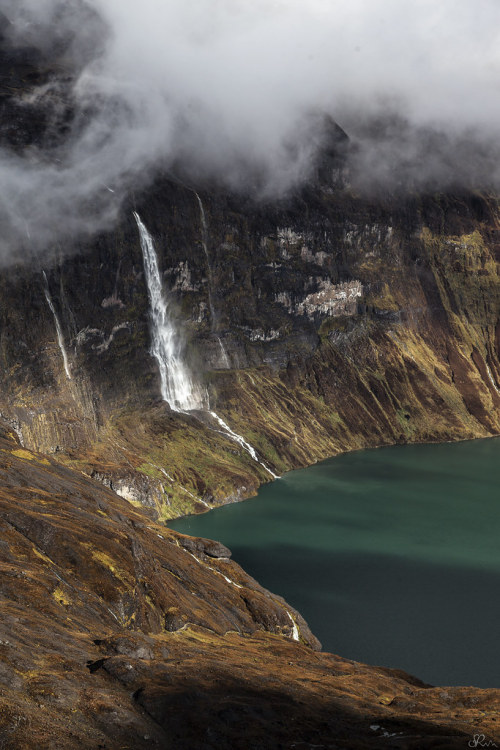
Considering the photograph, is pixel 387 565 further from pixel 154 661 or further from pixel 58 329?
pixel 58 329

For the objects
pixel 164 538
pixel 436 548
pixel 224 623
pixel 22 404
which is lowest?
pixel 436 548

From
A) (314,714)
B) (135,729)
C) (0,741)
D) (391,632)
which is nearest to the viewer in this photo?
(0,741)

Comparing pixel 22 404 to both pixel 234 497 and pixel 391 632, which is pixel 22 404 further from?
pixel 391 632

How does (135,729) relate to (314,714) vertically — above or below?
above

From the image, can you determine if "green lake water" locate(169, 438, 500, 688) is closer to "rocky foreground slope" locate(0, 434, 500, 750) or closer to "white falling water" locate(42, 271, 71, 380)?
"rocky foreground slope" locate(0, 434, 500, 750)

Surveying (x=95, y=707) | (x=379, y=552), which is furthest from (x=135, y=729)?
(x=379, y=552)

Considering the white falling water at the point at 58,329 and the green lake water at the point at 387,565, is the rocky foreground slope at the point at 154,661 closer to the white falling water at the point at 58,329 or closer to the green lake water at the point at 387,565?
A: the green lake water at the point at 387,565

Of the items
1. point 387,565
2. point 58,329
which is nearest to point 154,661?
point 387,565
